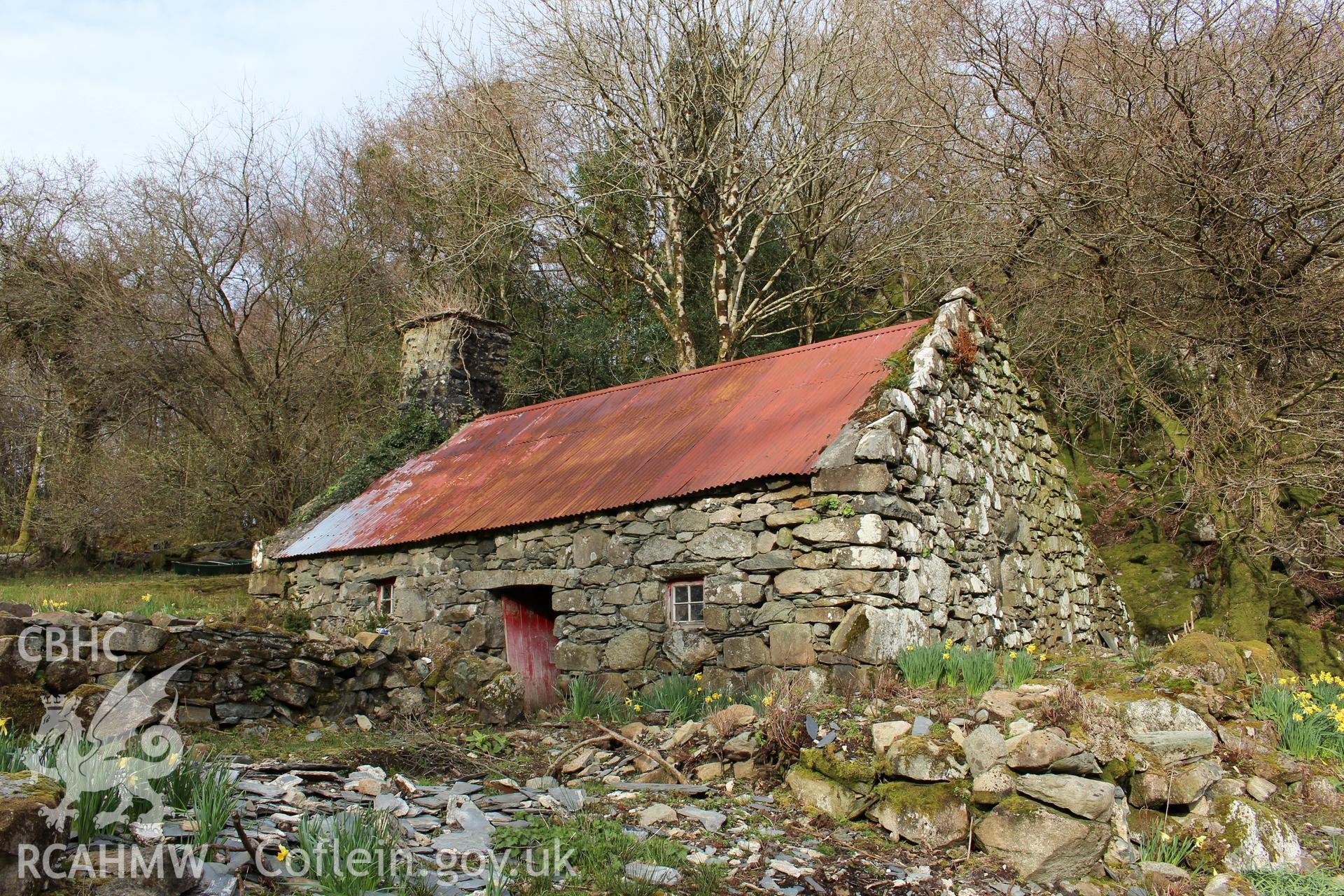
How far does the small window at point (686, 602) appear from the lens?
8547 mm

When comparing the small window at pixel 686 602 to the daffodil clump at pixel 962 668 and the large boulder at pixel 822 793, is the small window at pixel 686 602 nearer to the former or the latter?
the daffodil clump at pixel 962 668

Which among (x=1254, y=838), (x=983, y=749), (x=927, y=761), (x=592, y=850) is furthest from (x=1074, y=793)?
(x=592, y=850)

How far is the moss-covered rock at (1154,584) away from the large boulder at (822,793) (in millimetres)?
9377

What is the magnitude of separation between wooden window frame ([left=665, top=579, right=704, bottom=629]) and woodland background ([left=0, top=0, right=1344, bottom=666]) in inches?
261

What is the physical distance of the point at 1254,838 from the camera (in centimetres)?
482

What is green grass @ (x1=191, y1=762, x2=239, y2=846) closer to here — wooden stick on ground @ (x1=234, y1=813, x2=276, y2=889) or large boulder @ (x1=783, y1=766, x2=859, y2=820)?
wooden stick on ground @ (x1=234, y1=813, x2=276, y2=889)

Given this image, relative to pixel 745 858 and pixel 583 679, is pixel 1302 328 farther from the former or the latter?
pixel 745 858

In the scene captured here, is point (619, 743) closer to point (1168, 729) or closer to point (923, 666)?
point (923, 666)

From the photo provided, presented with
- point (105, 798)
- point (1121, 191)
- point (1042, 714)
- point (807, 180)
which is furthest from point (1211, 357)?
point (105, 798)

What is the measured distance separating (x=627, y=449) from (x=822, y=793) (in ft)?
17.6

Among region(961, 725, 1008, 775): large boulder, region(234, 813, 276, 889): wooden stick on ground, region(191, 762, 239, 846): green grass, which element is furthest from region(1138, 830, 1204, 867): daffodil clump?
region(191, 762, 239, 846): green grass

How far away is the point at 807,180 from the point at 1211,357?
7.61 m

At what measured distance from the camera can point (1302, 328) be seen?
11.3 m

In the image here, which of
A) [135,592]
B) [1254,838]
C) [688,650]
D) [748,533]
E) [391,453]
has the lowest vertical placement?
[1254,838]
